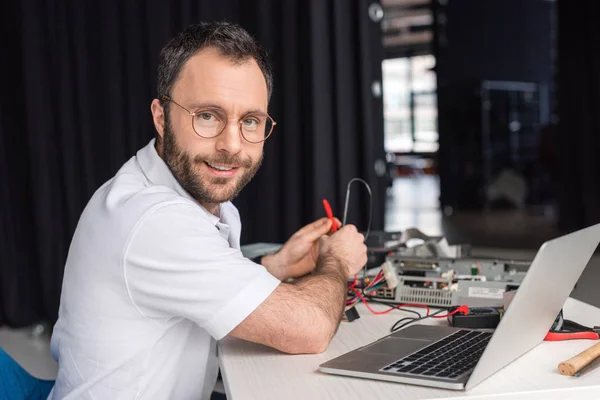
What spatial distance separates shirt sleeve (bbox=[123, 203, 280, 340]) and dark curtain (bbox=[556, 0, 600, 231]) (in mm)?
4383

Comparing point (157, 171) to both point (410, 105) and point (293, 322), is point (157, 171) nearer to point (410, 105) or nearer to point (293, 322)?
point (293, 322)

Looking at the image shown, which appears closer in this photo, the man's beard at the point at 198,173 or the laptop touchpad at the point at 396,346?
the laptop touchpad at the point at 396,346

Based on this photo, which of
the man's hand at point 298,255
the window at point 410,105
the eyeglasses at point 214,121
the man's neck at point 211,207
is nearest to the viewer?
the eyeglasses at point 214,121

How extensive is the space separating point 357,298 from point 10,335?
2.96m

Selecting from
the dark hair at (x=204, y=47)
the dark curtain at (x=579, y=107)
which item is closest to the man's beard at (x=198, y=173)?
the dark hair at (x=204, y=47)

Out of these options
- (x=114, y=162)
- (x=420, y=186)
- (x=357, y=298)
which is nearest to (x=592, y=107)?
(x=114, y=162)

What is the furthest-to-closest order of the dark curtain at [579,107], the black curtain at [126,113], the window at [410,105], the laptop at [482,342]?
the window at [410,105], the dark curtain at [579,107], the black curtain at [126,113], the laptop at [482,342]

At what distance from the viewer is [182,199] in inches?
52.0

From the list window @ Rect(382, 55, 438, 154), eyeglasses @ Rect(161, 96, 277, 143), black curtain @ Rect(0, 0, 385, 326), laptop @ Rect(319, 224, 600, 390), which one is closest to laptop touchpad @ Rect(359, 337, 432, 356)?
laptop @ Rect(319, 224, 600, 390)

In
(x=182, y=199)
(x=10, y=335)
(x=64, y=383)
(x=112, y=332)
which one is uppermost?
(x=182, y=199)

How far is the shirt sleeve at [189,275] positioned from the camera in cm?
123

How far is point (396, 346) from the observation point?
127cm

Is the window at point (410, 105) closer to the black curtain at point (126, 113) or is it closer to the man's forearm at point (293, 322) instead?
the black curtain at point (126, 113)

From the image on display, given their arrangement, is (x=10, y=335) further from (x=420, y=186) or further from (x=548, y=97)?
(x=420, y=186)
